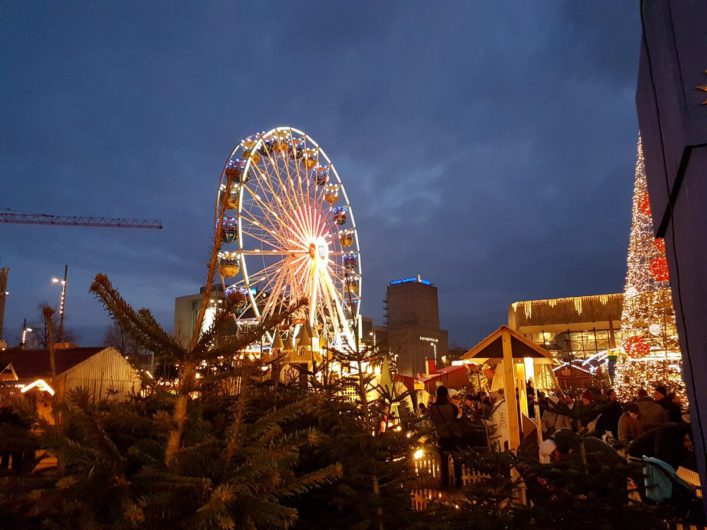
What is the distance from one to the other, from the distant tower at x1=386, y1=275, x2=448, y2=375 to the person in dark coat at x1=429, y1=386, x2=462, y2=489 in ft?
261

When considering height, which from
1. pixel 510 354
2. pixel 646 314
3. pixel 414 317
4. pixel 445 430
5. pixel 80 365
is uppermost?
pixel 414 317

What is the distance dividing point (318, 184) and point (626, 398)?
53.3 ft

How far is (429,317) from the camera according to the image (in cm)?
9338

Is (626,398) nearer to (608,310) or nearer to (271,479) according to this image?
(271,479)

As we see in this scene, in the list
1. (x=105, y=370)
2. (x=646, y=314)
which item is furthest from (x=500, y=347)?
(x=105, y=370)

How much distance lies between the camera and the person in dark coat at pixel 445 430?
8.49 metres

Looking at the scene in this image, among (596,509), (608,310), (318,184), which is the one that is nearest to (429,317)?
(608,310)

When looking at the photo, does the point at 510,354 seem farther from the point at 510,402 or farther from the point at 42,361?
the point at 42,361

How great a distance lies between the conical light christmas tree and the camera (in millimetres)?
14656

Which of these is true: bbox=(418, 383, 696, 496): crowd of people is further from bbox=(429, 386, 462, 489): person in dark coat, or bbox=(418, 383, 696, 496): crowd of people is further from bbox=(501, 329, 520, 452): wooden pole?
bbox=(501, 329, 520, 452): wooden pole

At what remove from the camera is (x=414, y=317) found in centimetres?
9231

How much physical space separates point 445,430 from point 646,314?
10440 mm

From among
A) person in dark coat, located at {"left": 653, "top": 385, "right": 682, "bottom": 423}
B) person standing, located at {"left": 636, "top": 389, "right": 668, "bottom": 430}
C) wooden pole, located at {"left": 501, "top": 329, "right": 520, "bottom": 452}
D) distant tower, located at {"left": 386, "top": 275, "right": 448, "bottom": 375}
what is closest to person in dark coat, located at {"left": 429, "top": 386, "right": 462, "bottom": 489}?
wooden pole, located at {"left": 501, "top": 329, "right": 520, "bottom": 452}

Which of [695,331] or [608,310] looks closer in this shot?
[695,331]
